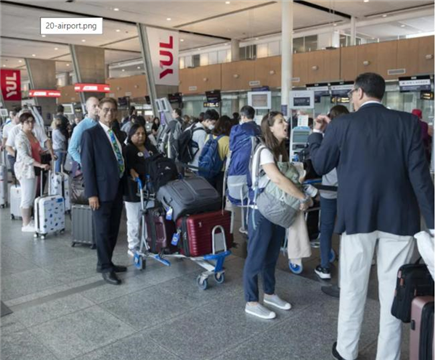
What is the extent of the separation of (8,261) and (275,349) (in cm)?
315

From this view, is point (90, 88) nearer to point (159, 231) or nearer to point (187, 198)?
point (159, 231)

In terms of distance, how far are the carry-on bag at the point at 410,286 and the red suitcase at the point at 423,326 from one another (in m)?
0.04

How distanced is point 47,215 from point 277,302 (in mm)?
3371

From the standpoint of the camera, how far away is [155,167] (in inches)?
162

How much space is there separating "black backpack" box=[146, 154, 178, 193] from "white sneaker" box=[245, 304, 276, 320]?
Answer: 147cm

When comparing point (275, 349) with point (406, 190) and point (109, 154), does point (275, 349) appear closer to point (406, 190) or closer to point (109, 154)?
point (406, 190)

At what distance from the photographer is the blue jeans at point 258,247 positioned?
3080 millimetres

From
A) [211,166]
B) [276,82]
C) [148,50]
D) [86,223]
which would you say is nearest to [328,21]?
[276,82]

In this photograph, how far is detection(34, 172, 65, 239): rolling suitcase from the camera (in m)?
5.38

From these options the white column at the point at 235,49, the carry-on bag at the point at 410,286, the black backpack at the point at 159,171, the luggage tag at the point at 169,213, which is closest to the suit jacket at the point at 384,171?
the carry-on bag at the point at 410,286

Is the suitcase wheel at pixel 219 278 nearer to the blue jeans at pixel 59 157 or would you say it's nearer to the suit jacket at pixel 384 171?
the suit jacket at pixel 384 171

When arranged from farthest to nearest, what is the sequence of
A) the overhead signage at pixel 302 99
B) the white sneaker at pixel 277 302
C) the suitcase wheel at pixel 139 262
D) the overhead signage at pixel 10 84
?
the overhead signage at pixel 10 84 < the overhead signage at pixel 302 99 < the suitcase wheel at pixel 139 262 < the white sneaker at pixel 277 302

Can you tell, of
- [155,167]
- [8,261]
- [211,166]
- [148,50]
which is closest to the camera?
[155,167]

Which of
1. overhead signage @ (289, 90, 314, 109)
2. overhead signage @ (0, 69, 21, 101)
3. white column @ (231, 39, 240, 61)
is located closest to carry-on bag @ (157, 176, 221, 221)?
overhead signage @ (289, 90, 314, 109)
